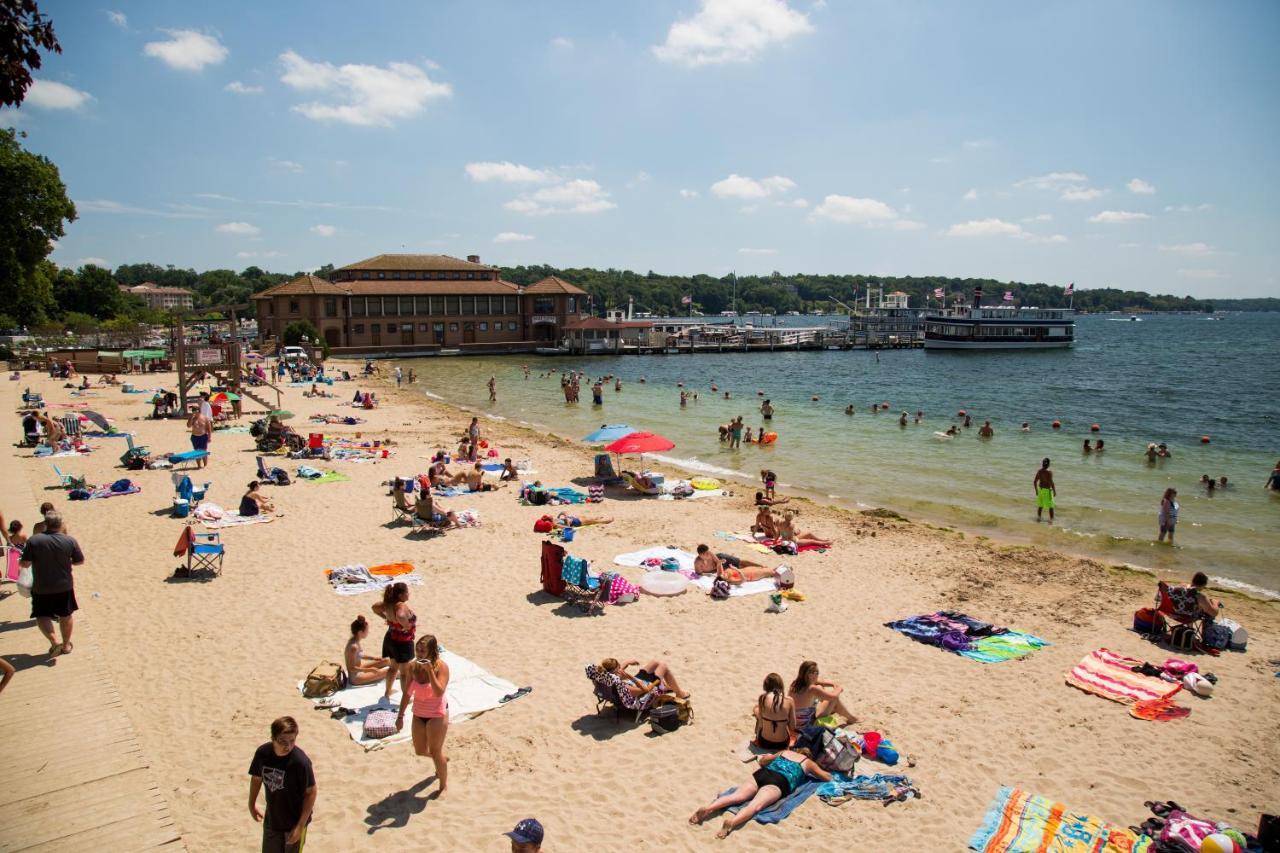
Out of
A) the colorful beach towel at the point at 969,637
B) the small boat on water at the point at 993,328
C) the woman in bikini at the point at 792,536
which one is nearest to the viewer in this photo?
the colorful beach towel at the point at 969,637

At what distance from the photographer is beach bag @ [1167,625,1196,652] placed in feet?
34.4

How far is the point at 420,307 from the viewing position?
77750 millimetres

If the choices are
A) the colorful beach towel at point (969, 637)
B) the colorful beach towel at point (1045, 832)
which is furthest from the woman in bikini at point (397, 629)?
the colorful beach towel at point (969, 637)

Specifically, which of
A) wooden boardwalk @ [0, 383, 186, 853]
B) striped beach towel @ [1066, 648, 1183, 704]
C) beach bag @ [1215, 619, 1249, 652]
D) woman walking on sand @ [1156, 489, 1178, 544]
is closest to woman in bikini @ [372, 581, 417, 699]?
wooden boardwalk @ [0, 383, 186, 853]

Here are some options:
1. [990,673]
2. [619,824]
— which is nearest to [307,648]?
[619,824]

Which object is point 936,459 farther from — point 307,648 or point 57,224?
point 57,224

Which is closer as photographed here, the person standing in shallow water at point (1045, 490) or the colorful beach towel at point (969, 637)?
the colorful beach towel at point (969, 637)

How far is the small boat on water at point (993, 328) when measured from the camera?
86750 mm

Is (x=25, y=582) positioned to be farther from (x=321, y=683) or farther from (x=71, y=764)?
(x=321, y=683)

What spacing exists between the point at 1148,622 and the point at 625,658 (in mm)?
7740

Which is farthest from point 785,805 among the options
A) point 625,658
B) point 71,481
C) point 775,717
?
point 71,481

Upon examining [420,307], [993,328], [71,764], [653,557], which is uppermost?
[420,307]

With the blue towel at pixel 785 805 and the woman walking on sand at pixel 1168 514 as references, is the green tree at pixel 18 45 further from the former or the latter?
the woman walking on sand at pixel 1168 514

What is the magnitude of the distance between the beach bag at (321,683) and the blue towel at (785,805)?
4.46 m
